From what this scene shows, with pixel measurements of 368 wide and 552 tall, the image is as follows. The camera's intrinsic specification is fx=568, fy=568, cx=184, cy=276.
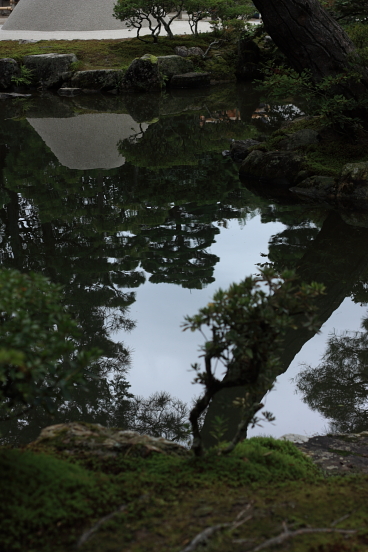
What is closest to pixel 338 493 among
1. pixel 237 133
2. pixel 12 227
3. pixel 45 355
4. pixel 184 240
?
pixel 45 355

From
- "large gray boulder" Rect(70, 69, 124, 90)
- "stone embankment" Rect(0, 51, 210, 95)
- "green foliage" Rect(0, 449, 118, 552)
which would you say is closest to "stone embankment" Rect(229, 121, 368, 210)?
"green foliage" Rect(0, 449, 118, 552)

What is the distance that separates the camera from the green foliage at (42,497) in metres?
1.97

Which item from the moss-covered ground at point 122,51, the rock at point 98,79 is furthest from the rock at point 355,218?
the moss-covered ground at point 122,51

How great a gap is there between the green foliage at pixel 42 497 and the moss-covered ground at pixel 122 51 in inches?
838

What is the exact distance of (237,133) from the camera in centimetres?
1330

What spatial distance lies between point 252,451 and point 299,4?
7873mm

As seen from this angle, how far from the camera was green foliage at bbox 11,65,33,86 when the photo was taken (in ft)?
69.6

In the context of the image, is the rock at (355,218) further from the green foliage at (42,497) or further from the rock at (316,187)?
the green foliage at (42,497)

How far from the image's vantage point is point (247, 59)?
2259cm

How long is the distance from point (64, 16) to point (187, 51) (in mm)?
12233

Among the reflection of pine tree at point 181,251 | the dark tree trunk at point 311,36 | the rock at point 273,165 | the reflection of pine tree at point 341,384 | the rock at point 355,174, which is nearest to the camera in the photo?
the reflection of pine tree at point 341,384

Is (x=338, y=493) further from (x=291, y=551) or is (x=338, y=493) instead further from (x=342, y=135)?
(x=342, y=135)

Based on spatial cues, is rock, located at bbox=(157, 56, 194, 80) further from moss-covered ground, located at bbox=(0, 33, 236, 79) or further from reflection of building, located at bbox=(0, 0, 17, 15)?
reflection of building, located at bbox=(0, 0, 17, 15)

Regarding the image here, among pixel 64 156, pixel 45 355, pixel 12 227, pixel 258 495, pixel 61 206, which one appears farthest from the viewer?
pixel 64 156
